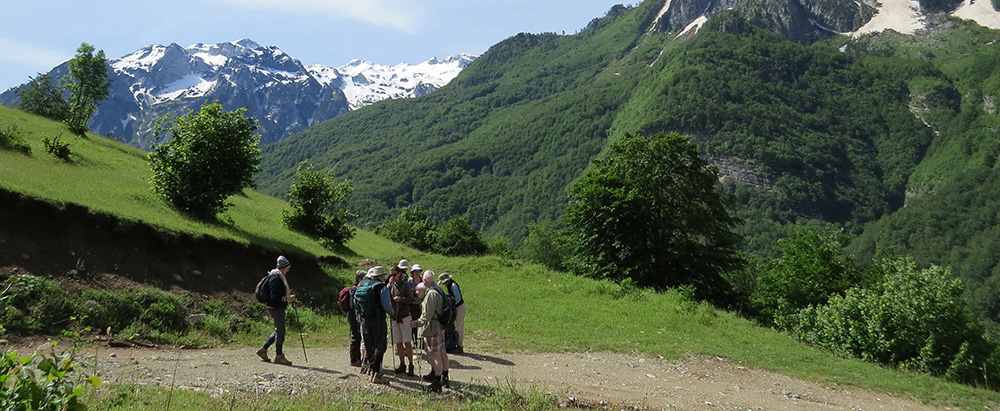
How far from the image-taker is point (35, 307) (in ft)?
40.0

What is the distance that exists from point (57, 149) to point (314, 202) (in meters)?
11.9

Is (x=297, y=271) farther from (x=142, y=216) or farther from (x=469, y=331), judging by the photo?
(x=469, y=331)

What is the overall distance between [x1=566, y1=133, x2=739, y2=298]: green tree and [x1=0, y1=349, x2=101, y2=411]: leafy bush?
104 feet

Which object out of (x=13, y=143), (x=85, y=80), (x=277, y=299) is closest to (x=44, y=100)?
(x=85, y=80)

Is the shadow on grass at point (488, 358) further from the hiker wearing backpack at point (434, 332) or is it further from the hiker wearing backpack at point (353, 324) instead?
the hiker wearing backpack at point (434, 332)

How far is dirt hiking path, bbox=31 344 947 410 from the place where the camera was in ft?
33.6

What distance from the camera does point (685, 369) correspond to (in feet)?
52.9

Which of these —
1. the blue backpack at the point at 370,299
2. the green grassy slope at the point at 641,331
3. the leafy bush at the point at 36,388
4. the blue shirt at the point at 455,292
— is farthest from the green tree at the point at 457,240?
the leafy bush at the point at 36,388

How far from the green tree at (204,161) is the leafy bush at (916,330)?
82.7ft

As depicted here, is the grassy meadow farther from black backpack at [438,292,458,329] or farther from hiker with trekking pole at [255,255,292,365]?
hiker with trekking pole at [255,255,292,365]

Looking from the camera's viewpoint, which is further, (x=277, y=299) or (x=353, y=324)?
(x=353, y=324)

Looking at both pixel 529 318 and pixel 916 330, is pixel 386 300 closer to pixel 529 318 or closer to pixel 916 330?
pixel 529 318

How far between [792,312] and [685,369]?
77.6 feet

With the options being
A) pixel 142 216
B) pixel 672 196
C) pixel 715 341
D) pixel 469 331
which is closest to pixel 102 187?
pixel 142 216
